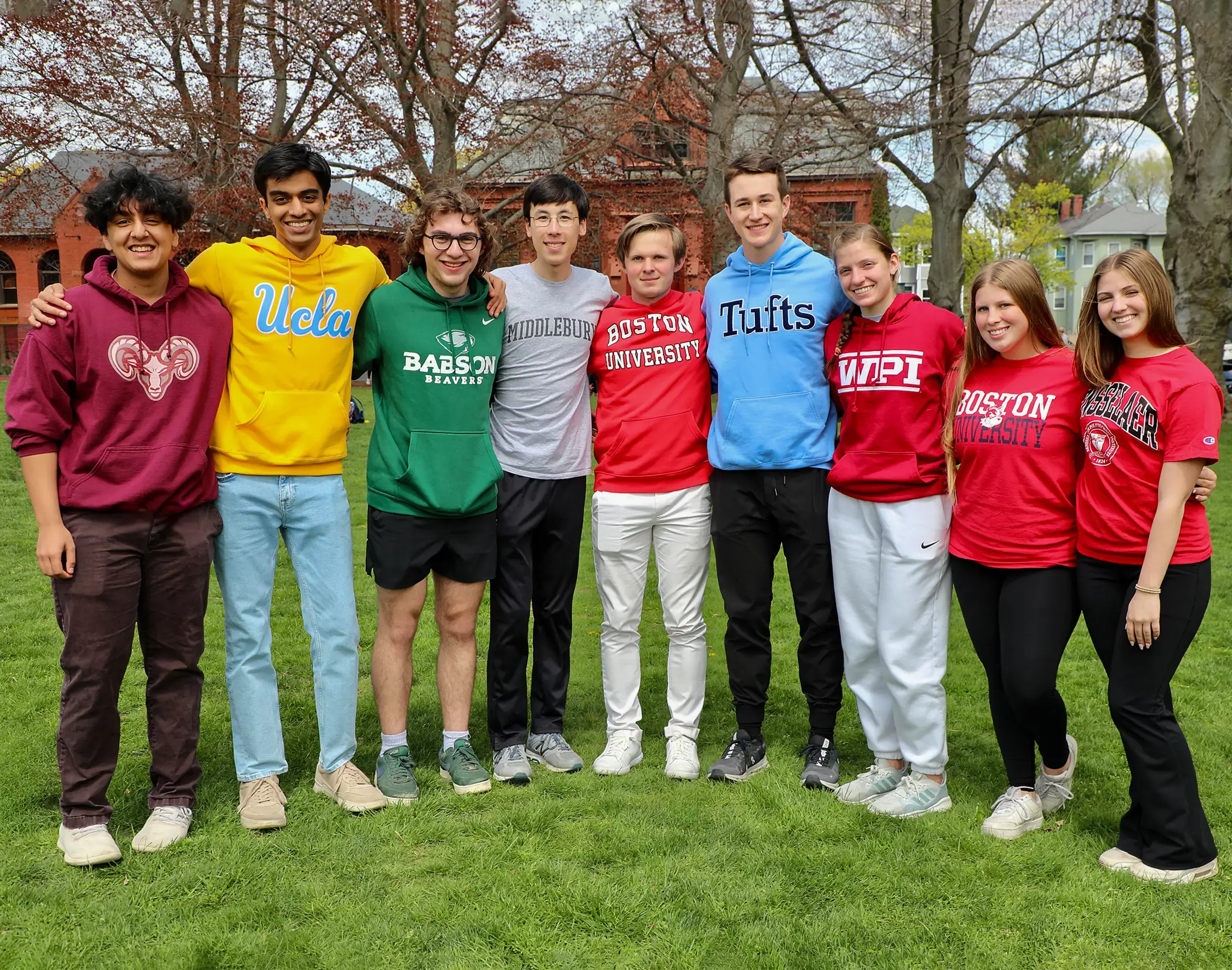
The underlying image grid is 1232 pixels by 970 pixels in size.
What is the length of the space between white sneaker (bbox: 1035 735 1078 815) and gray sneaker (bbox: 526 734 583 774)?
6.02ft

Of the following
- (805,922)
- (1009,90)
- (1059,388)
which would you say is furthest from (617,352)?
(1009,90)

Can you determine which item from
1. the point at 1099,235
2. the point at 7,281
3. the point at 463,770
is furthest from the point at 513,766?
the point at 1099,235

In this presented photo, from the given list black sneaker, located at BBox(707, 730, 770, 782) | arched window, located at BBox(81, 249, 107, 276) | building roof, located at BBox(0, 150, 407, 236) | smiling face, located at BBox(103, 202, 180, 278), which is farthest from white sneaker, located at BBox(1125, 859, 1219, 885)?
building roof, located at BBox(0, 150, 407, 236)

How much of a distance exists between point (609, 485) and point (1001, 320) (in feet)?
5.37

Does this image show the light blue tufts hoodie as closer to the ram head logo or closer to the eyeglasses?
the eyeglasses

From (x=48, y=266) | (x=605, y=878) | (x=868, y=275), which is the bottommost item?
(x=605, y=878)

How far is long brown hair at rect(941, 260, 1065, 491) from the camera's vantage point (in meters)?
3.42

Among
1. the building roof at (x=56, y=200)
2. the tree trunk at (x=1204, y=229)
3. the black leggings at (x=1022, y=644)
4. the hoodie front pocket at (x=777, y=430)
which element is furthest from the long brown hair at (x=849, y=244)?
the tree trunk at (x=1204, y=229)

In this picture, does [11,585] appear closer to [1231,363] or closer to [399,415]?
[399,415]

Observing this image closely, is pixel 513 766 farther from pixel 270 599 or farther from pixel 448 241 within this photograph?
pixel 448 241

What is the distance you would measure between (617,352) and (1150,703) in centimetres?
232

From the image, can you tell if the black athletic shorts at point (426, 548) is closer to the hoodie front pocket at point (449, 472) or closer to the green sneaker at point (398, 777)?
the hoodie front pocket at point (449, 472)

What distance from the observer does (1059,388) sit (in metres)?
3.38

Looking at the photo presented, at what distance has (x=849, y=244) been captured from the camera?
12.2ft
